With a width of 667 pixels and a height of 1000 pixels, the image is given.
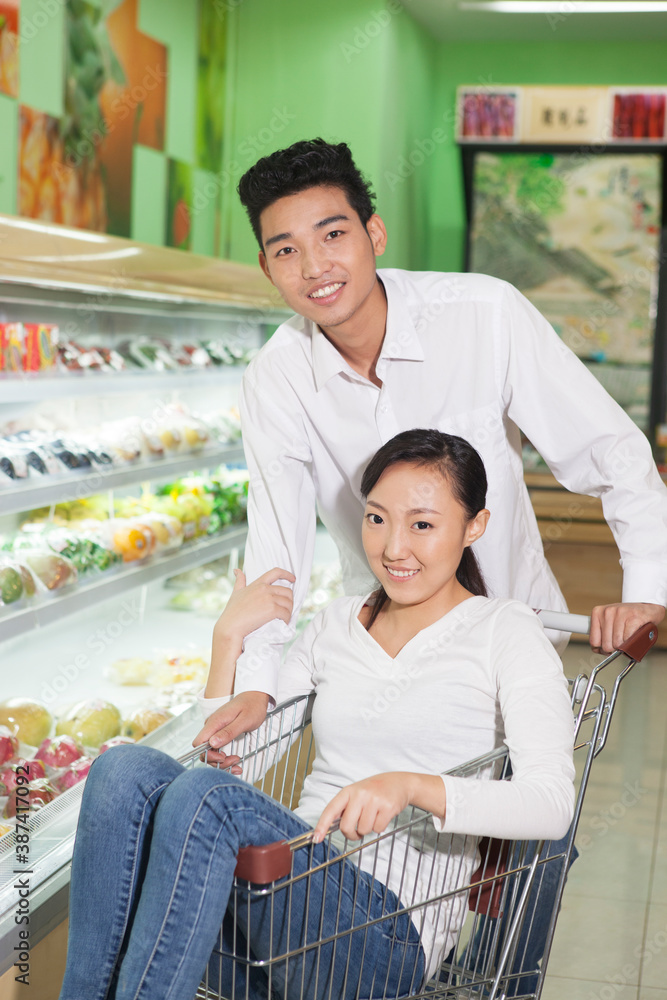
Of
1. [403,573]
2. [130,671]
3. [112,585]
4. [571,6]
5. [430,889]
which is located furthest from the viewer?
[571,6]

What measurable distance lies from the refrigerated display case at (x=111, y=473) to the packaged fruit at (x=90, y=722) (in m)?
0.05

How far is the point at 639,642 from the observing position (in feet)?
5.58

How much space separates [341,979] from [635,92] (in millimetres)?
5839

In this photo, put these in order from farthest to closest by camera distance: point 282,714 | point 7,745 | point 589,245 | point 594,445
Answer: point 589,245 < point 7,745 < point 594,445 < point 282,714

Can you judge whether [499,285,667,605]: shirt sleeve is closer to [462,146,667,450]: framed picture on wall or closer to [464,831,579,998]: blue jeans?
[464,831,579,998]: blue jeans

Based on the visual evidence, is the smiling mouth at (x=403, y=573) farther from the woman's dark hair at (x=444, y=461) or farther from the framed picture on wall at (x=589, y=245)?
the framed picture on wall at (x=589, y=245)

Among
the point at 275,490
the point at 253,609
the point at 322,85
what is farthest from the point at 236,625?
the point at 322,85

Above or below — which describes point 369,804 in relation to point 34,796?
above

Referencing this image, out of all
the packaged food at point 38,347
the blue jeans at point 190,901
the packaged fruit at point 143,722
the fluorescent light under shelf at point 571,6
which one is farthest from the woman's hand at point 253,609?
the fluorescent light under shelf at point 571,6

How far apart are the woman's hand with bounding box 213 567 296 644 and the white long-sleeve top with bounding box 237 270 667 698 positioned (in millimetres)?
27

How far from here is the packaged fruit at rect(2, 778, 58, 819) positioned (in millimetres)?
2250

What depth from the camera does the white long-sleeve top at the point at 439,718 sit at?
1.47 metres

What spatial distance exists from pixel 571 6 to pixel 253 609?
5.32 metres

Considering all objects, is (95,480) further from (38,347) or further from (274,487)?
(274,487)
